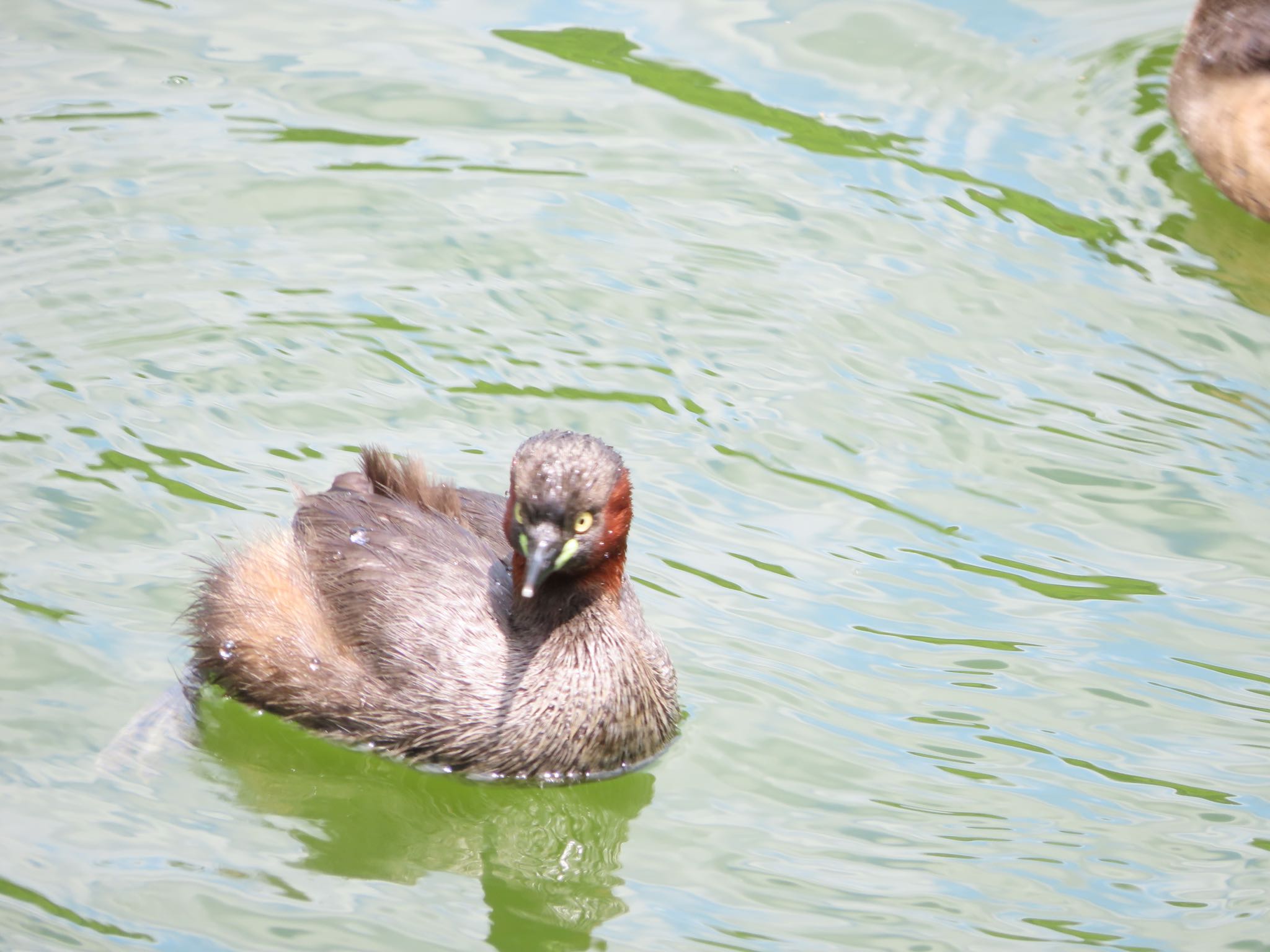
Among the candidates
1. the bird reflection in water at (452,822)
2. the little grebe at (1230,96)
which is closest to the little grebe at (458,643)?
the bird reflection in water at (452,822)

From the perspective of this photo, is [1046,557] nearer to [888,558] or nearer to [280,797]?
[888,558]

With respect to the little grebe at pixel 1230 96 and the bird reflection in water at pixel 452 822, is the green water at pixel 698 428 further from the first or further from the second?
the little grebe at pixel 1230 96

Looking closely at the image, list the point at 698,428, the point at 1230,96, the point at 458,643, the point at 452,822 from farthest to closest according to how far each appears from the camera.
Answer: the point at 1230,96 → the point at 698,428 → the point at 458,643 → the point at 452,822

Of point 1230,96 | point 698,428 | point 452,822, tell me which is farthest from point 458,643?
point 1230,96

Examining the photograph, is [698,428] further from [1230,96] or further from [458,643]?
[1230,96]

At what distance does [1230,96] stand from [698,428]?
13.7 ft

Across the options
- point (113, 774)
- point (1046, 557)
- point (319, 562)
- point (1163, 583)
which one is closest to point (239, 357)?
point (319, 562)

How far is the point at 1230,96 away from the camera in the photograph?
946cm

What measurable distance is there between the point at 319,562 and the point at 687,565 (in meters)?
1.53

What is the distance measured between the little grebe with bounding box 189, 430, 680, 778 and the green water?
0.54 ft

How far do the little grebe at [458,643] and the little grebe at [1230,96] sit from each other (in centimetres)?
518

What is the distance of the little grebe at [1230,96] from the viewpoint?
924 cm

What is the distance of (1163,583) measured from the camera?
6.75 m

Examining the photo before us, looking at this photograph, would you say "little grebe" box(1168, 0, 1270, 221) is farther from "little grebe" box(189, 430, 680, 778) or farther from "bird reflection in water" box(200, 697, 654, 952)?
"bird reflection in water" box(200, 697, 654, 952)
